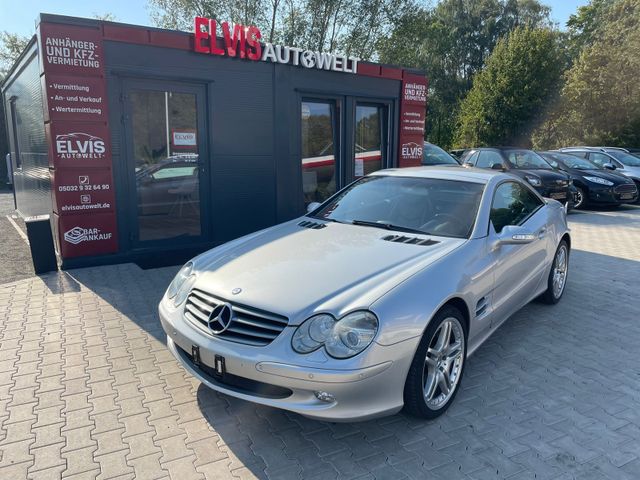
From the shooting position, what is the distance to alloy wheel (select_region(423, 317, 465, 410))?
3.04 metres

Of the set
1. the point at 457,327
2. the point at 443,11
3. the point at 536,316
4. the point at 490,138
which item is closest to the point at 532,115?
the point at 490,138

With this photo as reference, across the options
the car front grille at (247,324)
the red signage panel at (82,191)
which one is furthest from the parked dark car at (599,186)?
the car front grille at (247,324)

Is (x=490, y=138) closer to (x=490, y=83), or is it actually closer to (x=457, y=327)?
(x=490, y=83)

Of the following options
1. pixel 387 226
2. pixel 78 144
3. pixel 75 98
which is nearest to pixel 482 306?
pixel 387 226

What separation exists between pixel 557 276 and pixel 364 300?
11.6 ft

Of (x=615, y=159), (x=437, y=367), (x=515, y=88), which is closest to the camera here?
(x=437, y=367)

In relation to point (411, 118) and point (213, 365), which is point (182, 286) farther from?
point (411, 118)

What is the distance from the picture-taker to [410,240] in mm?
3660

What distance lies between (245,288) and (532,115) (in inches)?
1184

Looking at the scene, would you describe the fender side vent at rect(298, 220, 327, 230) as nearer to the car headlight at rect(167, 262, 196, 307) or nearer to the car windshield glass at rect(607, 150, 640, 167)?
the car headlight at rect(167, 262, 196, 307)

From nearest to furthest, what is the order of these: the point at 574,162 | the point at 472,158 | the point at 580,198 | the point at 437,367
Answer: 1. the point at 437,367
2. the point at 472,158
3. the point at 580,198
4. the point at 574,162

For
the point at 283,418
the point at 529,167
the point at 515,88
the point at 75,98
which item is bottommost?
the point at 283,418

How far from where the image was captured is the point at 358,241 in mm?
3709

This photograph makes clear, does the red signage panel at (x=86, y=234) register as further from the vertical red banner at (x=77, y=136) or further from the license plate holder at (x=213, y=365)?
the license plate holder at (x=213, y=365)
